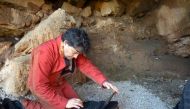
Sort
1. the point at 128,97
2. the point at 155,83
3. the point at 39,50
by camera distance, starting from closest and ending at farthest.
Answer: the point at 39,50 → the point at 128,97 → the point at 155,83

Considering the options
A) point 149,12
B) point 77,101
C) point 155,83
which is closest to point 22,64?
point 77,101

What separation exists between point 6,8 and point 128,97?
1.20 m

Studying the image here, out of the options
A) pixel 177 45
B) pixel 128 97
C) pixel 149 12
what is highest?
pixel 149 12

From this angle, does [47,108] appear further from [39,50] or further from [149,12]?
[149,12]

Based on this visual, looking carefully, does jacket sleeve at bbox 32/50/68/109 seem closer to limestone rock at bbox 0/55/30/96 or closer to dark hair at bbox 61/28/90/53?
dark hair at bbox 61/28/90/53

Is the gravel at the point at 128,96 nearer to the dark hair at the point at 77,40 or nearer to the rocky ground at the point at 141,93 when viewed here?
the rocky ground at the point at 141,93

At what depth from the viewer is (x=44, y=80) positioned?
7.38 feet

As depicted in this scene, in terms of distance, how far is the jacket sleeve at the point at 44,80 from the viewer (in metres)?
2.23

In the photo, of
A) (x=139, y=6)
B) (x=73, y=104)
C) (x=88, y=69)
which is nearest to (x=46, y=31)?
(x=88, y=69)

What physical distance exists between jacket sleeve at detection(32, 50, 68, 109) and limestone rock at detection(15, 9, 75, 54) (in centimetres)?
67

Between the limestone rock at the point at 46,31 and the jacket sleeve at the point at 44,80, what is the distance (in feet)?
2.20

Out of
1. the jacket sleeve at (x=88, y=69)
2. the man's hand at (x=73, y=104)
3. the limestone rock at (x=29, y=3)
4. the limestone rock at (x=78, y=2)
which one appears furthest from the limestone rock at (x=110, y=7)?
the man's hand at (x=73, y=104)

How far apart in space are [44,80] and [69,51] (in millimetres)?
218

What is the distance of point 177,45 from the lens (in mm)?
3662
